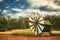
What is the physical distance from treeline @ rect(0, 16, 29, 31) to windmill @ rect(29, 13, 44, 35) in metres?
0.07

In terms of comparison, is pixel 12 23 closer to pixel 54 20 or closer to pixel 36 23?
pixel 36 23

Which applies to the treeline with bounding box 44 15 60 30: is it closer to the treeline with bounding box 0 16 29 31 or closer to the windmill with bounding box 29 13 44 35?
the windmill with bounding box 29 13 44 35

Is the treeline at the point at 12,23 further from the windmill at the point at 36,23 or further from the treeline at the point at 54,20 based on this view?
the treeline at the point at 54,20

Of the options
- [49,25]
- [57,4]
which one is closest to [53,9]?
[57,4]

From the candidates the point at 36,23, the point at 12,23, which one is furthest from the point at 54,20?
the point at 12,23

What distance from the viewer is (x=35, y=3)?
2291 millimetres

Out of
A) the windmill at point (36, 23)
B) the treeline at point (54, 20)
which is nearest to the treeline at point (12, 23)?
the windmill at point (36, 23)

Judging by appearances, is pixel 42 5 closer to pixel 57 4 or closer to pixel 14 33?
pixel 57 4

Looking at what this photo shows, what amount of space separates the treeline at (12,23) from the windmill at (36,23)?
0.23 feet

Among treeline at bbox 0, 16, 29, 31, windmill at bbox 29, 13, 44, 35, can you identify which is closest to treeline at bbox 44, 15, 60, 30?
windmill at bbox 29, 13, 44, 35

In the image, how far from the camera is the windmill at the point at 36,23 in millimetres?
2248

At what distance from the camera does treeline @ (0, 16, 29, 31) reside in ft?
7.39

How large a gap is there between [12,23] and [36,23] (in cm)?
34

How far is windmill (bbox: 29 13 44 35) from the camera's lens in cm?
225
